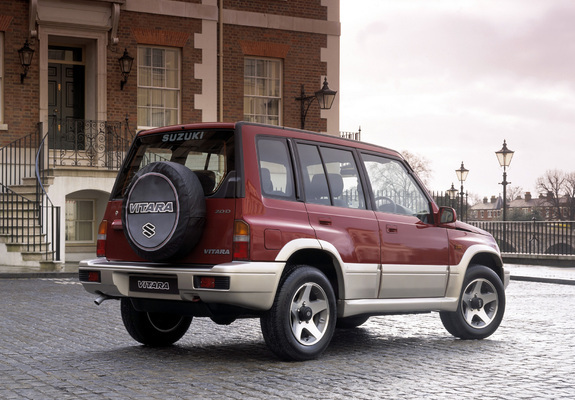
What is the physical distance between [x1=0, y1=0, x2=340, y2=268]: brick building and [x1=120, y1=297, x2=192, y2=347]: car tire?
11641 millimetres

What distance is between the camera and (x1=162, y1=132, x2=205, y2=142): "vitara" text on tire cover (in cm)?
761

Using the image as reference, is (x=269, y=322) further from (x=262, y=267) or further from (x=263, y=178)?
(x=263, y=178)

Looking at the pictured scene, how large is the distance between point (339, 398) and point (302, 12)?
66.8ft

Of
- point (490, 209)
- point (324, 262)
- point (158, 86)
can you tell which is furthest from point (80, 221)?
point (490, 209)

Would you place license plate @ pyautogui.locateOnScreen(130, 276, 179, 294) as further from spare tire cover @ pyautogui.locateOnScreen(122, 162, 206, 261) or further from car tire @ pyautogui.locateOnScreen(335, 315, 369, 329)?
car tire @ pyautogui.locateOnScreen(335, 315, 369, 329)

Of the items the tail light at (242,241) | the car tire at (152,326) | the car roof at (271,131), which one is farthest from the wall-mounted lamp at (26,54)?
the tail light at (242,241)

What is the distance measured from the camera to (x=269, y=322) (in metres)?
7.12

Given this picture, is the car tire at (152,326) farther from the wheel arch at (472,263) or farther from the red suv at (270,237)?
the wheel arch at (472,263)

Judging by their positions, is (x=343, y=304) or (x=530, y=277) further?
(x=530, y=277)

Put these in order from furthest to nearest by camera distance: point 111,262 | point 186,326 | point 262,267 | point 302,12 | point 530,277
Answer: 1. point 302,12
2. point 530,277
3. point 186,326
4. point 111,262
5. point 262,267

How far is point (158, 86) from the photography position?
23375mm

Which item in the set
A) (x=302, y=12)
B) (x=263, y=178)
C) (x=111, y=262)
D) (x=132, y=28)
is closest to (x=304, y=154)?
(x=263, y=178)

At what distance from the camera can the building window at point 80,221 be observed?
22688 millimetres

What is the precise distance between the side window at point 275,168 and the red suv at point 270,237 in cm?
1
